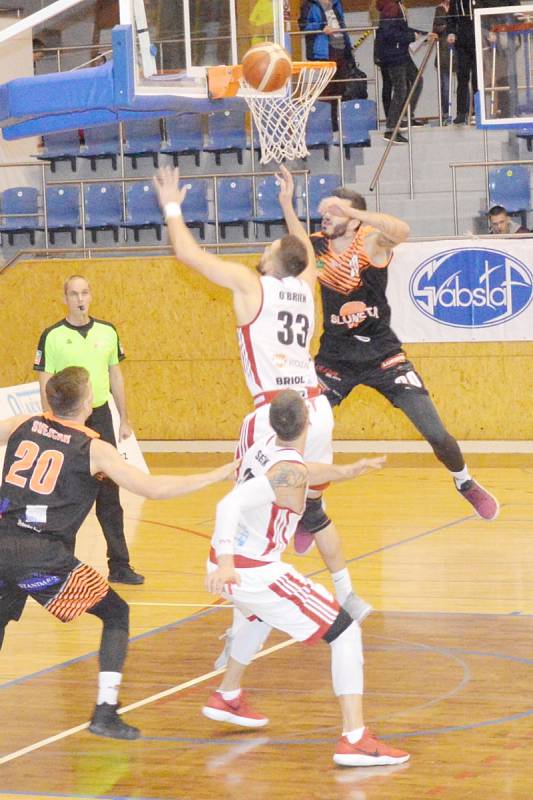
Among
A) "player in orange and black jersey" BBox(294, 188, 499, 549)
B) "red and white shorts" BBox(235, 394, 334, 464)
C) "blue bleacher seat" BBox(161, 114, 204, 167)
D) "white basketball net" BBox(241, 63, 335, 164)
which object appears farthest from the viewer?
"blue bleacher seat" BBox(161, 114, 204, 167)

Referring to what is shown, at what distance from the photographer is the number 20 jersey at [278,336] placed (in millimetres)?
7297

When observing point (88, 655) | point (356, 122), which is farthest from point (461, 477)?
point (356, 122)

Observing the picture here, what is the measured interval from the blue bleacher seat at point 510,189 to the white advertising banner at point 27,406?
6.04m

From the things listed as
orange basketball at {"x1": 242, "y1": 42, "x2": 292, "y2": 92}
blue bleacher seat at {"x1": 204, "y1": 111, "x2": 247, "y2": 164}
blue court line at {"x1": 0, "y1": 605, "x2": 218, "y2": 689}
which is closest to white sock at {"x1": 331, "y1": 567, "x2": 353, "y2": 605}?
blue court line at {"x1": 0, "y1": 605, "x2": 218, "y2": 689}

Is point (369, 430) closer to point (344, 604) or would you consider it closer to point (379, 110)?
point (379, 110)

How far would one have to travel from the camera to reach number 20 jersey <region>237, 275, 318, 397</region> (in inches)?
287

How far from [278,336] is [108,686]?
86.2 inches

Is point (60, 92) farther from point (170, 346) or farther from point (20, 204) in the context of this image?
point (20, 204)

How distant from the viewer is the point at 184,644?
802cm

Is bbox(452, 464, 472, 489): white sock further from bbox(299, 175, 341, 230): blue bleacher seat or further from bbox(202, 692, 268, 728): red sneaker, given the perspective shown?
bbox(299, 175, 341, 230): blue bleacher seat

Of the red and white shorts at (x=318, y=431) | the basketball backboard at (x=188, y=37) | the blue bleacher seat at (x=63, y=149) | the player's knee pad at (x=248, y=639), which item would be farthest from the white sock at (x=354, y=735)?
the blue bleacher seat at (x=63, y=149)

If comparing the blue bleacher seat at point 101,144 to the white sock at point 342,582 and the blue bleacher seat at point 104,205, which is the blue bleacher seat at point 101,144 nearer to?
the blue bleacher seat at point 104,205

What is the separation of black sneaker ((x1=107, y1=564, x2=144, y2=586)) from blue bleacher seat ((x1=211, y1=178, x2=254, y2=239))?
9.27 metres

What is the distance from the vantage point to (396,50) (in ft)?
59.8
